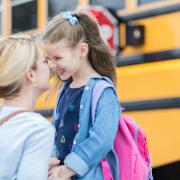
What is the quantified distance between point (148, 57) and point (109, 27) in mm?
301

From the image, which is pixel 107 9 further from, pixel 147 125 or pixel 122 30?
pixel 147 125

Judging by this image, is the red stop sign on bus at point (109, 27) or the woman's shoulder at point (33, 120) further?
the red stop sign on bus at point (109, 27)

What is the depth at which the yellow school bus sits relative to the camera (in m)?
2.88

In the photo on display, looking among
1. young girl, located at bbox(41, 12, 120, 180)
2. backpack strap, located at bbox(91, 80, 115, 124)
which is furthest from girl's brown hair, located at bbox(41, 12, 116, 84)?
backpack strap, located at bbox(91, 80, 115, 124)

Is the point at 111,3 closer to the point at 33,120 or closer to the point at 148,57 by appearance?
the point at 148,57

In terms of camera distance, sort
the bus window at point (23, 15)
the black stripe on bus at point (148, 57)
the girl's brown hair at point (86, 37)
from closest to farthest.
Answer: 1. the girl's brown hair at point (86, 37)
2. the black stripe on bus at point (148, 57)
3. the bus window at point (23, 15)

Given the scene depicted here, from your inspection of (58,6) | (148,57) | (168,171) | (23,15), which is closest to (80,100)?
(168,171)

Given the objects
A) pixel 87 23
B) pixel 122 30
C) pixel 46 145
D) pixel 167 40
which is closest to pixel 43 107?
pixel 122 30

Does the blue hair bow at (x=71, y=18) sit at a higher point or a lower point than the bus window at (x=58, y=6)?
higher

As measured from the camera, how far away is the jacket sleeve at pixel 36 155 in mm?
1572

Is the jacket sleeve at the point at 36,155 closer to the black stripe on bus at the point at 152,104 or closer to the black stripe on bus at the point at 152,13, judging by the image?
the black stripe on bus at the point at 152,104

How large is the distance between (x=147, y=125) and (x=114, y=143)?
1.10 metres

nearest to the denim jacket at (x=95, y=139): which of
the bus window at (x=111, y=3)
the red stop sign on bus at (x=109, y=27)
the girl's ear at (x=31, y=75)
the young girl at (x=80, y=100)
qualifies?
the young girl at (x=80, y=100)

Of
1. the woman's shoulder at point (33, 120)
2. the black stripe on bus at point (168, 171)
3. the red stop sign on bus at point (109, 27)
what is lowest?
the black stripe on bus at point (168, 171)
